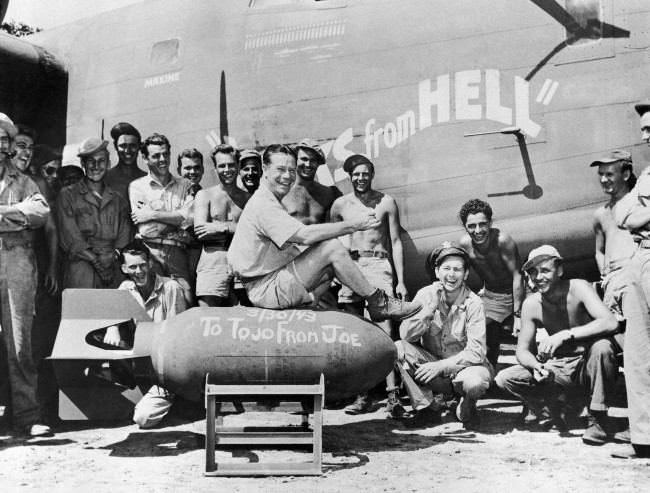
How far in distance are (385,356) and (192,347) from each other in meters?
1.30

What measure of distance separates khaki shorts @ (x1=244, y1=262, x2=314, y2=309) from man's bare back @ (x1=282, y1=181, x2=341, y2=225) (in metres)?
1.13

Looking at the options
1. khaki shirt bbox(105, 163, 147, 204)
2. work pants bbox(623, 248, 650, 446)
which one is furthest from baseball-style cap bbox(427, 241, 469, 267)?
khaki shirt bbox(105, 163, 147, 204)

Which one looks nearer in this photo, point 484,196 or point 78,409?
point 78,409

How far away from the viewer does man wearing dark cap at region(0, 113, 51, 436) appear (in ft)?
19.1

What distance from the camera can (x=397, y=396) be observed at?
19.8ft

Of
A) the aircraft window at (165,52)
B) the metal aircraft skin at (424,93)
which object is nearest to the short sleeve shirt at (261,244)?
the metal aircraft skin at (424,93)

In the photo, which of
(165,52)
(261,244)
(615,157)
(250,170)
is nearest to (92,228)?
(250,170)

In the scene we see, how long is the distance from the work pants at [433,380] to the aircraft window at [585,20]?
2.71 m

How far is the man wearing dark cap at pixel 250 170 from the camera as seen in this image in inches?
260

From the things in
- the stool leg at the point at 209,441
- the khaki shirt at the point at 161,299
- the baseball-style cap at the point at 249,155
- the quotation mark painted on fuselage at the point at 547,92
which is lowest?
the stool leg at the point at 209,441

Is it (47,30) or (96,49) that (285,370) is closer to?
(96,49)

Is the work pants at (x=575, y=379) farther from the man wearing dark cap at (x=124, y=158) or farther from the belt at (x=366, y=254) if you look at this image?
the man wearing dark cap at (x=124, y=158)

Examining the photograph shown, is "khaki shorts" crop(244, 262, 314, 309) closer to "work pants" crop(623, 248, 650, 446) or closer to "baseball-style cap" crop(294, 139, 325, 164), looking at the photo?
"baseball-style cap" crop(294, 139, 325, 164)

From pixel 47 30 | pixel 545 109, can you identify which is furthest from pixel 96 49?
pixel 545 109
